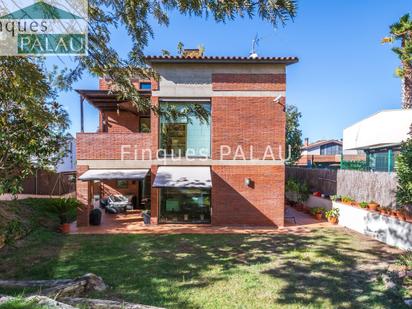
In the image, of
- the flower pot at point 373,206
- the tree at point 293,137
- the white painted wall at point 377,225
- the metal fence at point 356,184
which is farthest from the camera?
the tree at point 293,137

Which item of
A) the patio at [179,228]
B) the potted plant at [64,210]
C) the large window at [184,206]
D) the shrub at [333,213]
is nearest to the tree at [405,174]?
the shrub at [333,213]

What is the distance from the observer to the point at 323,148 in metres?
87.0

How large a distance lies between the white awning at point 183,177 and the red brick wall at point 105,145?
2.71 m

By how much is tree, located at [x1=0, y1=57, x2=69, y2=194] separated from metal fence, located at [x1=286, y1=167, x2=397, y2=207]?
66.0 feet

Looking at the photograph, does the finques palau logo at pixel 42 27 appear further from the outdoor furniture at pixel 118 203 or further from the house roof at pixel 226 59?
the outdoor furniture at pixel 118 203

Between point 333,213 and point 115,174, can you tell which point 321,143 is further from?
point 115,174

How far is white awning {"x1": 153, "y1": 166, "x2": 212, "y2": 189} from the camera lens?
18828mm

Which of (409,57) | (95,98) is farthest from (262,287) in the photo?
(409,57)

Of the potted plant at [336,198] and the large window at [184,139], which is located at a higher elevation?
the large window at [184,139]

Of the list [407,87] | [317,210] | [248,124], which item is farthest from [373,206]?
[407,87]

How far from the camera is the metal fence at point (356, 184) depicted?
18266 mm

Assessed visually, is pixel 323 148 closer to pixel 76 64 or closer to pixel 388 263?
pixel 388 263

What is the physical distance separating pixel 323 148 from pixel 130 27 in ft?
286

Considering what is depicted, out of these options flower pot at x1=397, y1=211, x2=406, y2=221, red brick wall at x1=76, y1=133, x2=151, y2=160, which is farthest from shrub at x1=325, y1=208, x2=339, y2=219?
red brick wall at x1=76, y1=133, x2=151, y2=160
